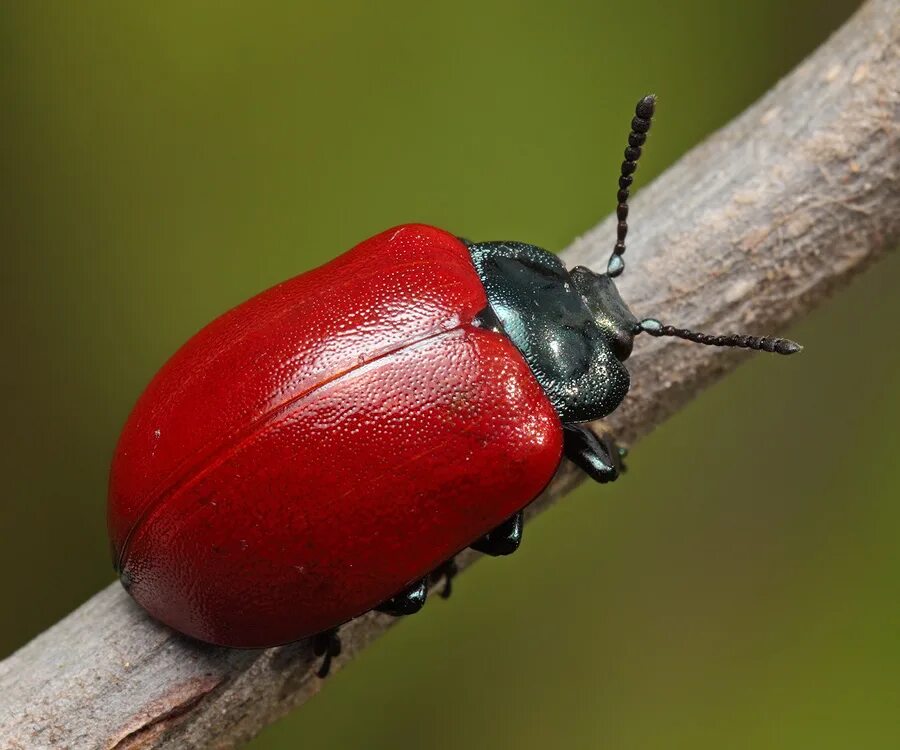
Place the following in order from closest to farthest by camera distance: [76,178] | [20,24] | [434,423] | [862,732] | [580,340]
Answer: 1. [434,423]
2. [580,340]
3. [862,732]
4. [20,24]
5. [76,178]

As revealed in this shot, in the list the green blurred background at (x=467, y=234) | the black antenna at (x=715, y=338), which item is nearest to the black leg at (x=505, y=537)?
the black antenna at (x=715, y=338)

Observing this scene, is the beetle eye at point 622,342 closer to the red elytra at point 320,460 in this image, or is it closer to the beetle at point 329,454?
the beetle at point 329,454

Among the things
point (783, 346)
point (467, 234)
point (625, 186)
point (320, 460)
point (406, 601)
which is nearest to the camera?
point (320, 460)

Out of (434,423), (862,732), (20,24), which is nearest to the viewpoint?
(434,423)

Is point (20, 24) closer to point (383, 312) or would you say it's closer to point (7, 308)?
point (7, 308)

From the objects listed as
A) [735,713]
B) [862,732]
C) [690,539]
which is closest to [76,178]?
[690,539]

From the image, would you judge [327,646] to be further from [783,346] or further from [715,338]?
[783,346]

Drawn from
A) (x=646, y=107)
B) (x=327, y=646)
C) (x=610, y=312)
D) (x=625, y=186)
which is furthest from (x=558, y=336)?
(x=327, y=646)
